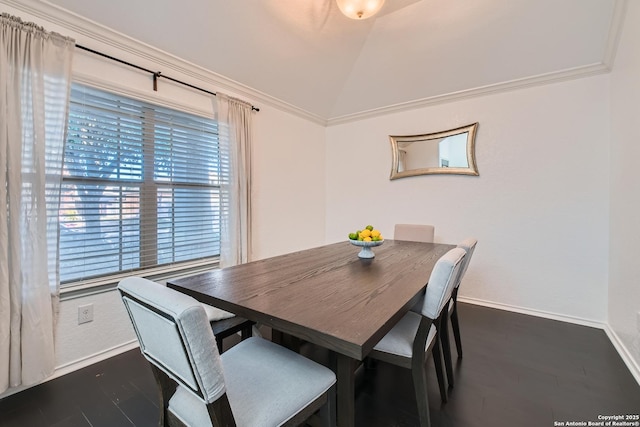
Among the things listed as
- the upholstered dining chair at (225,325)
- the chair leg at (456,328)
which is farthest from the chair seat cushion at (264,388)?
the chair leg at (456,328)

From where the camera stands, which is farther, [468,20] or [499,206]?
[499,206]

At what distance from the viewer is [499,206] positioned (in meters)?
2.91

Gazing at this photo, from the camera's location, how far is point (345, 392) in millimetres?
996

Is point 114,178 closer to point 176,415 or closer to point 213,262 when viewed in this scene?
point 213,262

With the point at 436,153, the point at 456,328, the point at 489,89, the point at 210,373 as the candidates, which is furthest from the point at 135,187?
the point at 489,89

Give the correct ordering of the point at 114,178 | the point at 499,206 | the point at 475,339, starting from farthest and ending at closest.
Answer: the point at 499,206, the point at 475,339, the point at 114,178

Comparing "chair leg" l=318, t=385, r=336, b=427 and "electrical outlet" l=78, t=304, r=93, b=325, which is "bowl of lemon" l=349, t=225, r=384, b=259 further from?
"electrical outlet" l=78, t=304, r=93, b=325

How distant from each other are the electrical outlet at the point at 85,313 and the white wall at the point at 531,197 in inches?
125

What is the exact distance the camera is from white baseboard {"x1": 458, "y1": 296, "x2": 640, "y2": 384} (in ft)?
5.93

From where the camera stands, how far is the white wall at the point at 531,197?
249 cm

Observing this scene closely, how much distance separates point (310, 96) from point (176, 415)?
337 cm

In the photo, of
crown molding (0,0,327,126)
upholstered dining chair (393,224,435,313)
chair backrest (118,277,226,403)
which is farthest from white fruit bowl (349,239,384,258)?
crown molding (0,0,327,126)

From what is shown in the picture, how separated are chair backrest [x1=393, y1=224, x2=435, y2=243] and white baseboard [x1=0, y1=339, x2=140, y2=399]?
2546 millimetres

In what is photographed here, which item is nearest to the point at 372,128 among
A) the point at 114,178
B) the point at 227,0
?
the point at 227,0
